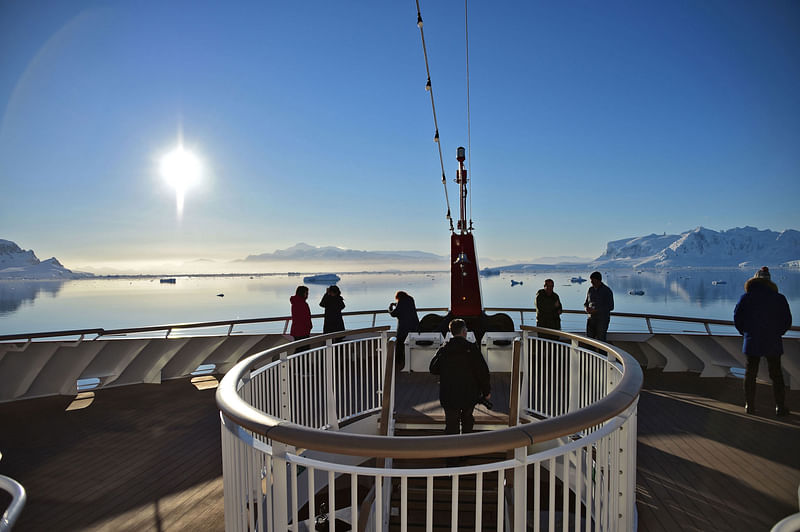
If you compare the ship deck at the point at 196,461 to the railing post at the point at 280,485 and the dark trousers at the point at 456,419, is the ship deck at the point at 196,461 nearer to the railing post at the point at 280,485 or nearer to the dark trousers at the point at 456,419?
the dark trousers at the point at 456,419

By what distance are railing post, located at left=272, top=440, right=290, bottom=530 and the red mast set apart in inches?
244

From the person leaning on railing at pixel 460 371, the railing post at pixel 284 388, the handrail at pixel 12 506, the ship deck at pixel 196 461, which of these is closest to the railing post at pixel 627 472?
the ship deck at pixel 196 461

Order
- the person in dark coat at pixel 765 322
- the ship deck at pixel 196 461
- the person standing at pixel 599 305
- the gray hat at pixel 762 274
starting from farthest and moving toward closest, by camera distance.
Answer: the person standing at pixel 599 305 < the gray hat at pixel 762 274 < the person in dark coat at pixel 765 322 < the ship deck at pixel 196 461

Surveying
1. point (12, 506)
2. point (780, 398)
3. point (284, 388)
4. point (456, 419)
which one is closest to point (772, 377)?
point (780, 398)

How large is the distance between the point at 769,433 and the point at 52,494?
6944 millimetres

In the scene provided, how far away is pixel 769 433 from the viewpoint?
4461 millimetres

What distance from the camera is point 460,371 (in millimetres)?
3732

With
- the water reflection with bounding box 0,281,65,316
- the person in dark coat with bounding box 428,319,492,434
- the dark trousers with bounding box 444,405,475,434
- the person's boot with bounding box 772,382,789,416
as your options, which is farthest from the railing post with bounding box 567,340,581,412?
the water reflection with bounding box 0,281,65,316

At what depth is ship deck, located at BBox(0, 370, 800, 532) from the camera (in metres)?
3.15

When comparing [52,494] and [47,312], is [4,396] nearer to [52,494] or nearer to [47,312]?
[52,494]

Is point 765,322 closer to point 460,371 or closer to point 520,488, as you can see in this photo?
point 460,371

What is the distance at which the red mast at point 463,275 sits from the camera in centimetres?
827

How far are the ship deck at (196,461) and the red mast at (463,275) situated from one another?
234 cm

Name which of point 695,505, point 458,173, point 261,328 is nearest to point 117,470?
point 695,505
